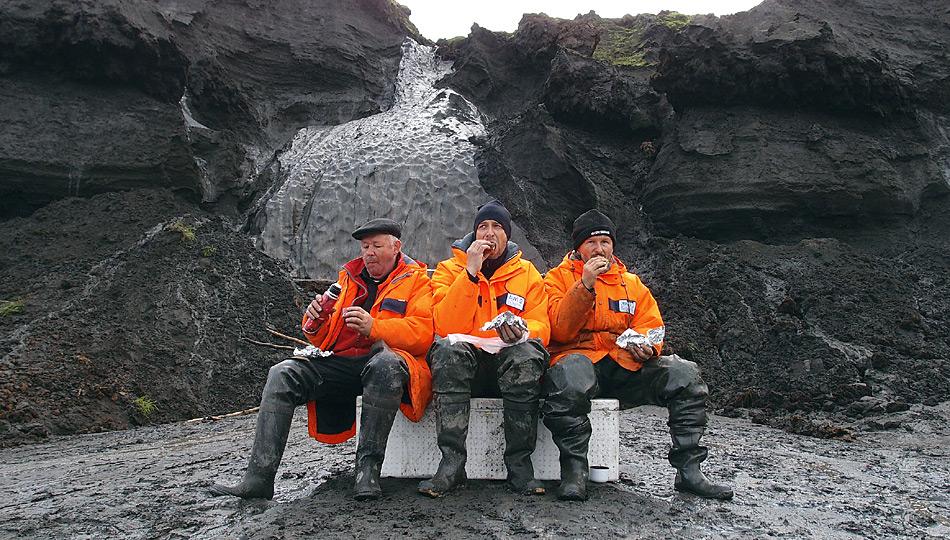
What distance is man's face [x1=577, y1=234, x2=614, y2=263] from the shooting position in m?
5.00

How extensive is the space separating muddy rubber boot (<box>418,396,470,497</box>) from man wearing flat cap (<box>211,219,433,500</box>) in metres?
0.23

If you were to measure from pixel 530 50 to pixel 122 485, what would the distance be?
15987mm

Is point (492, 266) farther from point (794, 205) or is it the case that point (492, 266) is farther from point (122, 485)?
point (794, 205)

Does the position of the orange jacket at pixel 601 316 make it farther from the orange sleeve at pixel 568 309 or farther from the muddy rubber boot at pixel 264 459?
the muddy rubber boot at pixel 264 459

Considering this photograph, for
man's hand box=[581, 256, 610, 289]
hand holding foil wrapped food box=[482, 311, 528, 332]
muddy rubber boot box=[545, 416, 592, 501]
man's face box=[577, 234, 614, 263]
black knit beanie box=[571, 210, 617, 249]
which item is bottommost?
muddy rubber boot box=[545, 416, 592, 501]

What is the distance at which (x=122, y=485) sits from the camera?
17.6ft

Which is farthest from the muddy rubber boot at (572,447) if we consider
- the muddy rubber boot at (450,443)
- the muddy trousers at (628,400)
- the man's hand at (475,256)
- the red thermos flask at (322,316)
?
the red thermos flask at (322,316)

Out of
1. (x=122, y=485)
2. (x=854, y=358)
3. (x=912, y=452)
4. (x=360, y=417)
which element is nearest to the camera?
(x=360, y=417)

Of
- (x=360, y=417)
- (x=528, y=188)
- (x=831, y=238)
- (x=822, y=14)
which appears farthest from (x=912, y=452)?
(x=822, y=14)

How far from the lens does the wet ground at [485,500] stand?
4.00m

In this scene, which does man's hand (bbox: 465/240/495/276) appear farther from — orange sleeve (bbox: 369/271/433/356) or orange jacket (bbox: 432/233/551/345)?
orange sleeve (bbox: 369/271/433/356)

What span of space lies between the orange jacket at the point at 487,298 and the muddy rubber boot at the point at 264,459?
48.9 inches

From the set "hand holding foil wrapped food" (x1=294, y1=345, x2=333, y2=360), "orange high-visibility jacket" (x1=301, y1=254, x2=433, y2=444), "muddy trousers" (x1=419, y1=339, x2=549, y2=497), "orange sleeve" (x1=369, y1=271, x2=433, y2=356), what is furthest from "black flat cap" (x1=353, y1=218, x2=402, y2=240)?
"muddy trousers" (x1=419, y1=339, x2=549, y2=497)

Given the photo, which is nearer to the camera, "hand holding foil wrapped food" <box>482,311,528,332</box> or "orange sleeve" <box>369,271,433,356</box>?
"hand holding foil wrapped food" <box>482,311,528,332</box>
